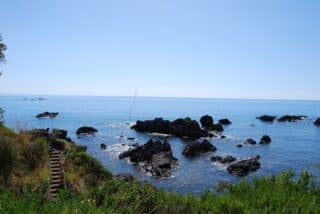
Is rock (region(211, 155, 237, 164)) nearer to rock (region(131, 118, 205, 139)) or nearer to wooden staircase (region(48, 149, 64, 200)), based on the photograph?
rock (region(131, 118, 205, 139))

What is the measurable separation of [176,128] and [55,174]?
238 ft

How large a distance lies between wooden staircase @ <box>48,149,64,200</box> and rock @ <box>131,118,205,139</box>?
65.7 meters

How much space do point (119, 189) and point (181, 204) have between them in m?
1.32

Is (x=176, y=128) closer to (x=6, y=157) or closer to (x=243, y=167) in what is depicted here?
(x=243, y=167)

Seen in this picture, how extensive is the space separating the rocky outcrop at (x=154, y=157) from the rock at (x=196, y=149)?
3.81 meters

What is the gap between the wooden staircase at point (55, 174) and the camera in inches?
533

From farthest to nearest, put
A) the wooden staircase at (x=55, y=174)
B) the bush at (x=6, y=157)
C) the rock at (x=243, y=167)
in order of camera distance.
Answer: the rock at (x=243, y=167), the wooden staircase at (x=55, y=174), the bush at (x=6, y=157)

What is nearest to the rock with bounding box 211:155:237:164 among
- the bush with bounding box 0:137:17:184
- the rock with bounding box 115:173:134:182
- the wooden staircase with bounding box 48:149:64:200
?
the rock with bounding box 115:173:134:182

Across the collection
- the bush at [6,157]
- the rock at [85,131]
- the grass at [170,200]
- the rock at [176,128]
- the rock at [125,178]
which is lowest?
the rock at [85,131]

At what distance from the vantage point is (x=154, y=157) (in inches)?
2095

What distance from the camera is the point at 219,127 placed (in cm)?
9700

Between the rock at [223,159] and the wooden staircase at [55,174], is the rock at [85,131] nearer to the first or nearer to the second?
the rock at [223,159]

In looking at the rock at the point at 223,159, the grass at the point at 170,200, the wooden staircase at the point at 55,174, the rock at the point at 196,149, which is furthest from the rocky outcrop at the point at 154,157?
the grass at the point at 170,200

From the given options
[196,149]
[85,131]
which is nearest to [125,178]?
[196,149]
